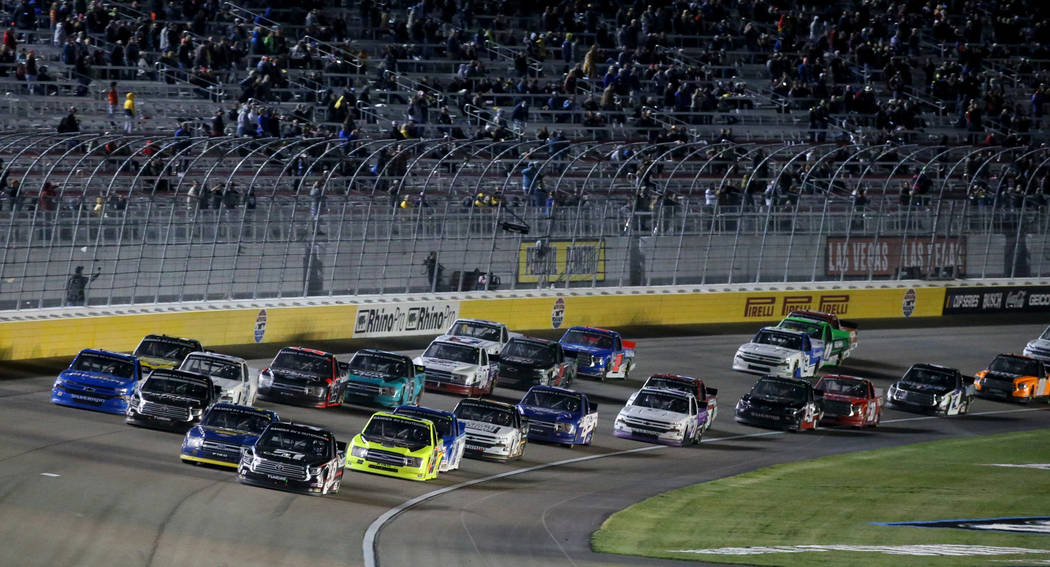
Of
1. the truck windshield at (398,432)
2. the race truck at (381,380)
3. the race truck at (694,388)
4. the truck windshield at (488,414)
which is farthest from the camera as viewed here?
the race truck at (694,388)

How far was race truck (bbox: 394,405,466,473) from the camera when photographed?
28.5 m

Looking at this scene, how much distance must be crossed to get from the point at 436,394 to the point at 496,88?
65.8 feet

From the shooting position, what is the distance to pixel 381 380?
3384cm

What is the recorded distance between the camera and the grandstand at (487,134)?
37156 millimetres

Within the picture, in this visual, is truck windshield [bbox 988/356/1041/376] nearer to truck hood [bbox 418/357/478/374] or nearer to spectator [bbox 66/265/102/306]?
truck hood [bbox 418/357/478/374]

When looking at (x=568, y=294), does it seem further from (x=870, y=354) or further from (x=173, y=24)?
(x=173, y=24)

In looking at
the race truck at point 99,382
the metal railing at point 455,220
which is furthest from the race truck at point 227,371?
the metal railing at point 455,220

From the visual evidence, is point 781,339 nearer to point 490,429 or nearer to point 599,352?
point 599,352

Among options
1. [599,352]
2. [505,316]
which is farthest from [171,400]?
[505,316]

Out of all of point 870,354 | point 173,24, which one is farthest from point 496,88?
point 870,354

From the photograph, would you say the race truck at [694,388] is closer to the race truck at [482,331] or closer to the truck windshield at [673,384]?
the truck windshield at [673,384]

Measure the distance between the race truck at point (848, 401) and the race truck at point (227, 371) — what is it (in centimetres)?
1319

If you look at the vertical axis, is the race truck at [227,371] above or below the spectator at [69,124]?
below

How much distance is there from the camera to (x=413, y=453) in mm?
27703
